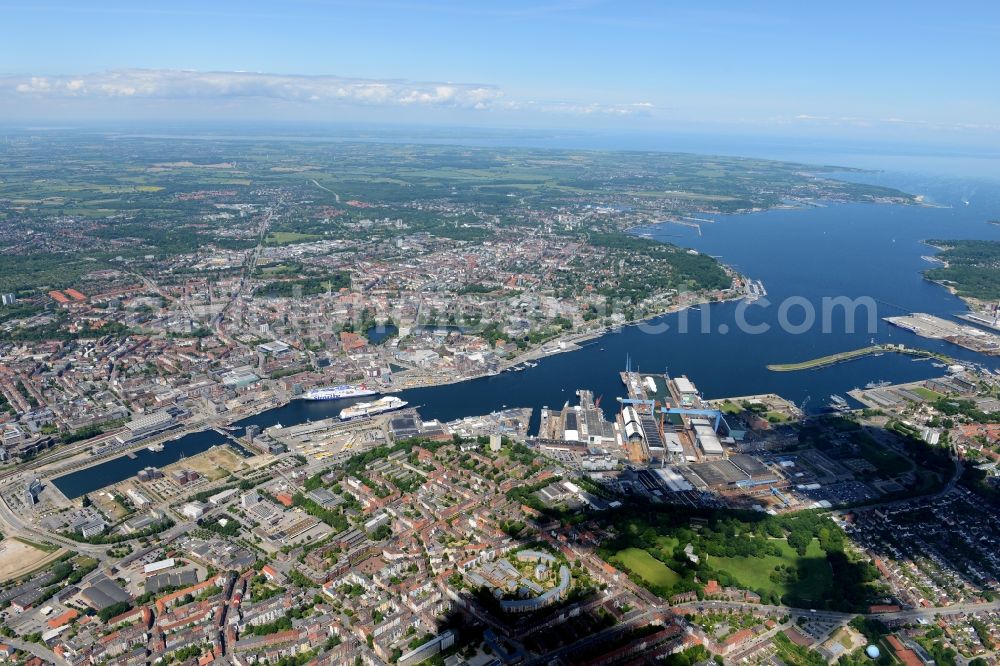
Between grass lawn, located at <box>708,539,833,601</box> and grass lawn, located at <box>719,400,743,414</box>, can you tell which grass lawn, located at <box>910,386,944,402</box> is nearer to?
grass lawn, located at <box>719,400,743,414</box>

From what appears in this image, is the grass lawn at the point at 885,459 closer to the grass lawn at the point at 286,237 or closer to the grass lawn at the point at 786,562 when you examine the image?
the grass lawn at the point at 786,562

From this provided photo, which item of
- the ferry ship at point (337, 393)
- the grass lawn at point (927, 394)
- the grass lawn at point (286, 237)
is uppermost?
the grass lawn at point (286, 237)

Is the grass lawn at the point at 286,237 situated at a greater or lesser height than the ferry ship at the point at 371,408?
greater

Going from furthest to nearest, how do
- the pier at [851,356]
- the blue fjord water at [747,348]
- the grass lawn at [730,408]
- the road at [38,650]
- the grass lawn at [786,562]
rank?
the pier at [851,356], the blue fjord water at [747,348], the grass lawn at [730,408], the grass lawn at [786,562], the road at [38,650]

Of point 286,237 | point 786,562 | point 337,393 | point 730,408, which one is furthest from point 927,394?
point 286,237

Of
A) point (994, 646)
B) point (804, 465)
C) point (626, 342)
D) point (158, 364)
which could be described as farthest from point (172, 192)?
point (994, 646)

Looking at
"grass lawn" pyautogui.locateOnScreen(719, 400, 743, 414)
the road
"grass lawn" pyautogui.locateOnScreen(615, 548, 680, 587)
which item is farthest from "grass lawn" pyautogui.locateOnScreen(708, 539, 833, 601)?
the road

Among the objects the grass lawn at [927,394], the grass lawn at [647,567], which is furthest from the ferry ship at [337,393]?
the grass lawn at [927,394]
